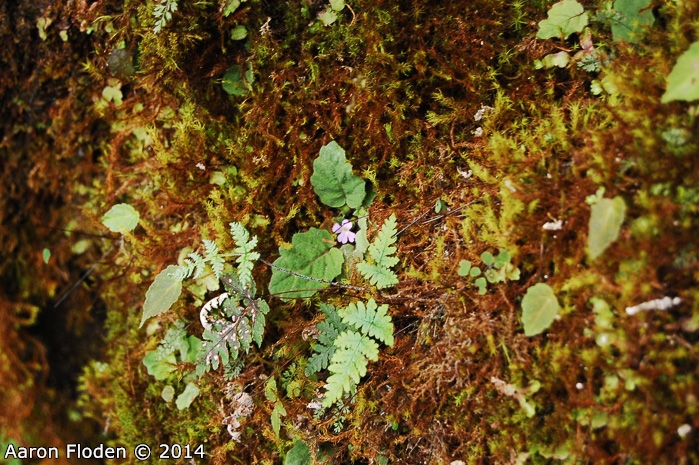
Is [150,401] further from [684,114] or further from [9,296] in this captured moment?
[684,114]

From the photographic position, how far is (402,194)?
6.95 feet

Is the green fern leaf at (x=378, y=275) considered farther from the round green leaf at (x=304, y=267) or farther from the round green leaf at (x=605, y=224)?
the round green leaf at (x=605, y=224)

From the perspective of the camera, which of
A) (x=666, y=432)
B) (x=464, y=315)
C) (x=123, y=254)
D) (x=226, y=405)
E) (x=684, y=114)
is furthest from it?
(x=123, y=254)

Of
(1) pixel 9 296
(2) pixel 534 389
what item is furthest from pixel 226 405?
(1) pixel 9 296

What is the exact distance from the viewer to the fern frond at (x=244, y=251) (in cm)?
208

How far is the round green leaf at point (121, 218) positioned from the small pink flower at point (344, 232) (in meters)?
1.10

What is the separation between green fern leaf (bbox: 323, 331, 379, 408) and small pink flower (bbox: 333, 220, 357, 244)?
0.43 m

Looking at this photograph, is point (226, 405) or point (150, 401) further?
point (150, 401)

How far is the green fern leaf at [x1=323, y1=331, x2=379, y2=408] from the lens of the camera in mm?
1842

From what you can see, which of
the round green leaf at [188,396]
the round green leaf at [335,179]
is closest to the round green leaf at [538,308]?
the round green leaf at [335,179]

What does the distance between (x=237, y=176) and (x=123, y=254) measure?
951mm

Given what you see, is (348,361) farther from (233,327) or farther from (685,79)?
(685,79)

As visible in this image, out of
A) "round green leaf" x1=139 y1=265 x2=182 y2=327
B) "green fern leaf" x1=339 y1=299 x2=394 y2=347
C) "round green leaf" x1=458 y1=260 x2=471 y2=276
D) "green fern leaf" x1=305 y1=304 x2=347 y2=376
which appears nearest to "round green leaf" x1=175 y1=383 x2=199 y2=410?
"round green leaf" x1=139 y1=265 x2=182 y2=327

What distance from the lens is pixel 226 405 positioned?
89.8 inches
